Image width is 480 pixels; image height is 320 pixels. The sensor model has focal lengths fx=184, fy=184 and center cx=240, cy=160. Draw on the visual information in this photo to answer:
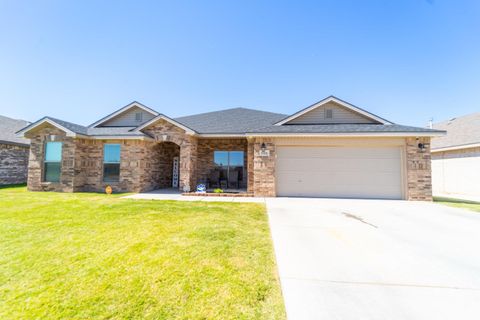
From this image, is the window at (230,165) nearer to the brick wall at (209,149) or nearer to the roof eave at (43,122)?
the brick wall at (209,149)

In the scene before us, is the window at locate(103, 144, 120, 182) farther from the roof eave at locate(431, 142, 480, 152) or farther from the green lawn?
the roof eave at locate(431, 142, 480, 152)

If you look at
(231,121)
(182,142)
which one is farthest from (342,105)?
(182,142)

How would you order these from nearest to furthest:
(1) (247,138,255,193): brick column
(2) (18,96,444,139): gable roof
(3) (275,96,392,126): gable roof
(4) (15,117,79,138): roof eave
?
(2) (18,96,444,139): gable roof, (1) (247,138,255,193): brick column, (4) (15,117,79,138): roof eave, (3) (275,96,392,126): gable roof

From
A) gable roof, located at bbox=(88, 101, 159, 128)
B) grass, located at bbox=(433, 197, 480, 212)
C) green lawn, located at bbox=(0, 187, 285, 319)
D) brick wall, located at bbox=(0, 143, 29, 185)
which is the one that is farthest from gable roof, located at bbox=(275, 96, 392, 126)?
brick wall, located at bbox=(0, 143, 29, 185)

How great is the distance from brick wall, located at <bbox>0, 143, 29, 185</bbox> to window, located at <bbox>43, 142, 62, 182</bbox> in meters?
5.61

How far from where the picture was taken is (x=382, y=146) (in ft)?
29.7

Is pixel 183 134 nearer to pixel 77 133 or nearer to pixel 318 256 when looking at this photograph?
pixel 77 133

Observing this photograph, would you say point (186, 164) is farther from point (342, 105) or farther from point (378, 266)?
point (342, 105)

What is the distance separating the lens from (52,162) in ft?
34.4

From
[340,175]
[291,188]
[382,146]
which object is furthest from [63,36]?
[382,146]

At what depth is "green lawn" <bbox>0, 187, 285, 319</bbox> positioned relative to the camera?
2033 millimetres

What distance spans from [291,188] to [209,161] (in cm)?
563

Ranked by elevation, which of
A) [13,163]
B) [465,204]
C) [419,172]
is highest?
[13,163]

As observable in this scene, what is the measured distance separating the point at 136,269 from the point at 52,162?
12.0 meters
